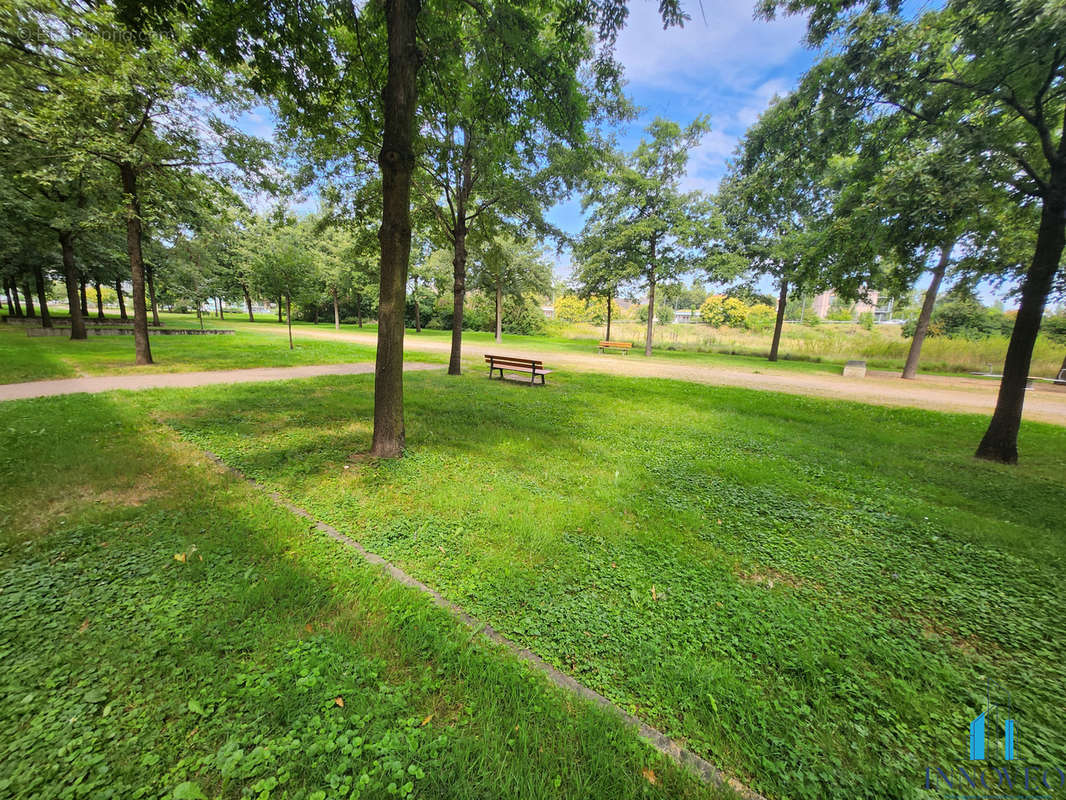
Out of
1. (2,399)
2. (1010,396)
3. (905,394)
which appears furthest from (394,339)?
(905,394)

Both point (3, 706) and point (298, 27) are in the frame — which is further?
point (298, 27)

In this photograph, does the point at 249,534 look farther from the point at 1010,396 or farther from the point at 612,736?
the point at 1010,396

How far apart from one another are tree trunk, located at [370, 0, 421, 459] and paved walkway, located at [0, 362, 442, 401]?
761 cm

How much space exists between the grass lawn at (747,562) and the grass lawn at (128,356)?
5.87 metres

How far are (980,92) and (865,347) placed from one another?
23.4 metres

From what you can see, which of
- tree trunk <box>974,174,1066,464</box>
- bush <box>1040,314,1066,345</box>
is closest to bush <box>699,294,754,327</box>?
bush <box>1040,314,1066,345</box>

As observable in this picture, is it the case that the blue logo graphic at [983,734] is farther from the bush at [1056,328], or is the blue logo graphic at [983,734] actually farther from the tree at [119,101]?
the bush at [1056,328]

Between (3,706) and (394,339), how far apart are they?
4.09 m

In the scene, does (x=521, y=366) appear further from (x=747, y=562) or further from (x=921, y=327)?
(x=921, y=327)

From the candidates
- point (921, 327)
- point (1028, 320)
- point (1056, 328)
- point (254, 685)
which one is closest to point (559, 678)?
point (254, 685)

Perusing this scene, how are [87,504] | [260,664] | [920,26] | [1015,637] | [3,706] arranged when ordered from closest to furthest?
[3,706] → [260,664] → [1015,637] → [87,504] → [920,26]

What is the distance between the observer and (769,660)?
8.20 feet

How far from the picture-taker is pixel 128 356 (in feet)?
43.5

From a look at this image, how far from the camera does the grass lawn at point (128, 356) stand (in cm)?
1043
